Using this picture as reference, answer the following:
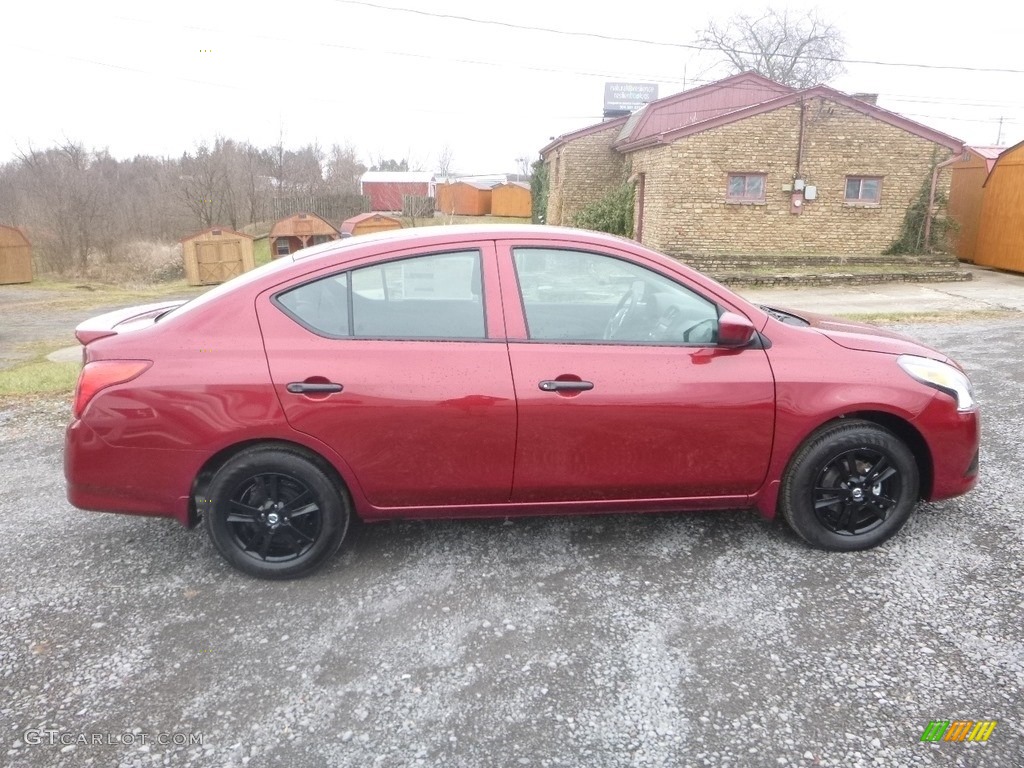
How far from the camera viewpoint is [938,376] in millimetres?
3441

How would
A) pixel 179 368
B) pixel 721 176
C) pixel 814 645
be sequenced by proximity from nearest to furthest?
pixel 814 645 < pixel 179 368 < pixel 721 176

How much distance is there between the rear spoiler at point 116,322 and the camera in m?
3.32

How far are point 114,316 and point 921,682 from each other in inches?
159

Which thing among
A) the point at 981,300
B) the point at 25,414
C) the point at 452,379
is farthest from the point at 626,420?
the point at 981,300

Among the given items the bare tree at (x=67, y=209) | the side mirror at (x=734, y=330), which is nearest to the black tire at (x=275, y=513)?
the side mirror at (x=734, y=330)

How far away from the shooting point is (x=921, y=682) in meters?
2.60

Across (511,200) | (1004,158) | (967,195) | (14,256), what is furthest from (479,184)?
(1004,158)

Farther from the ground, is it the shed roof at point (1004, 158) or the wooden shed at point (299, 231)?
the shed roof at point (1004, 158)

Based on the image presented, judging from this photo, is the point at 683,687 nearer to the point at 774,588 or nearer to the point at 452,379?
the point at 774,588

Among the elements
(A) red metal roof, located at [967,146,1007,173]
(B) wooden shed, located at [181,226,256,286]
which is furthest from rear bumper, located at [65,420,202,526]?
(B) wooden shed, located at [181,226,256,286]

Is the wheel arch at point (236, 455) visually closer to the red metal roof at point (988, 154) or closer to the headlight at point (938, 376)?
the headlight at point (938, 376)

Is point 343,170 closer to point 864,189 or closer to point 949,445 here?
point 864,189

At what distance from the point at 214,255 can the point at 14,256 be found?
9040 millimetres
